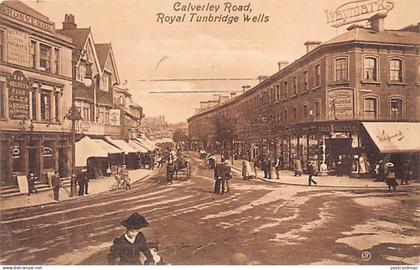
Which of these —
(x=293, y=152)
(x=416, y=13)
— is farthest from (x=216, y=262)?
(x=416, y=13)

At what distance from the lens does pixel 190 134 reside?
6.60m

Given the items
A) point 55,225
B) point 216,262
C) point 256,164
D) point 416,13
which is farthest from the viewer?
point 256,164

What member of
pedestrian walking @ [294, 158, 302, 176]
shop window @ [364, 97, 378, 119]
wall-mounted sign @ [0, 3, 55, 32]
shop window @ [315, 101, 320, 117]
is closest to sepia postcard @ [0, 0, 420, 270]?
wall-mounted sign @ [0, 3, 55, 32]

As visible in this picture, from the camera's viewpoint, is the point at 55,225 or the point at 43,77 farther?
the point at 43,77

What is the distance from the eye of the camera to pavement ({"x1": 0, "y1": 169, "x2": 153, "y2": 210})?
18.6 ft

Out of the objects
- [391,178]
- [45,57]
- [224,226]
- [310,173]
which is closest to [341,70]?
[310,173]

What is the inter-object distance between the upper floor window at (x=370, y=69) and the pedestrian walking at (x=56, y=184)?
232 inches

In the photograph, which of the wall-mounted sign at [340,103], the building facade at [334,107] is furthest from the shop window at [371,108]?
the wall-mounted sign at [340,103]

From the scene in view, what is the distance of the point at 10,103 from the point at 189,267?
376 cm

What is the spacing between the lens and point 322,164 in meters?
7.32

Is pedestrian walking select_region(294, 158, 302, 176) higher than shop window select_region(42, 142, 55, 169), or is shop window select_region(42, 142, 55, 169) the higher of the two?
shop window select_region(42, 142, 55, 169)

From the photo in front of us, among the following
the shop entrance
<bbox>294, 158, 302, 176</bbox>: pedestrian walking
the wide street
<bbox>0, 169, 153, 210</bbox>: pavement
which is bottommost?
the wide street

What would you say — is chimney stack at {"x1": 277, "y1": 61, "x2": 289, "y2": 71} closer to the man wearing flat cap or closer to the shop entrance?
the shop entrance

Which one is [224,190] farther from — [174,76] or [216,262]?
[174,76]
